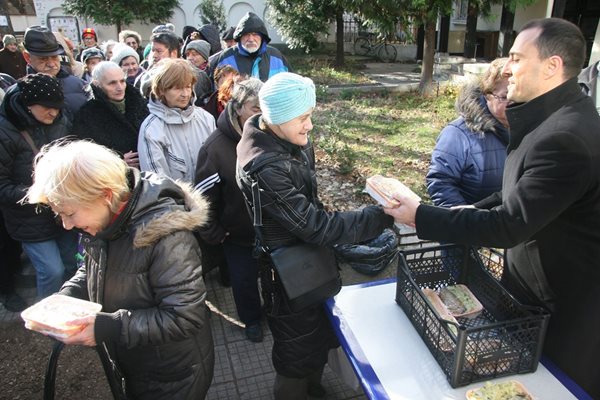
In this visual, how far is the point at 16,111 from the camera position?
121 inches

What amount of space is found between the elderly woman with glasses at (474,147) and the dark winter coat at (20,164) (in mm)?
2629

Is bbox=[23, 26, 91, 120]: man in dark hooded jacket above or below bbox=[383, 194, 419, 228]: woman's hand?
above

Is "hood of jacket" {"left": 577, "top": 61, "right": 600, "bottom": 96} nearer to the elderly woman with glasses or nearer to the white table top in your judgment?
the elderly woman with glasses

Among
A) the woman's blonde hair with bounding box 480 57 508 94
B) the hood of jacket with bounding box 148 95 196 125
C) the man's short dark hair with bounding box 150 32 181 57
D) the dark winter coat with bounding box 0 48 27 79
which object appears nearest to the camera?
the woman's blonde hair with bounding box 480 57 508 94

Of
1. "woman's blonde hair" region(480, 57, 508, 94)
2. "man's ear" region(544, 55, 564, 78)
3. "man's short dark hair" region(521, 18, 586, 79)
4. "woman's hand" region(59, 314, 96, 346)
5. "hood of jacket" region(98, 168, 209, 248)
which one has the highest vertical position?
"man's short dark hair" region(521, 18, 586, 79)

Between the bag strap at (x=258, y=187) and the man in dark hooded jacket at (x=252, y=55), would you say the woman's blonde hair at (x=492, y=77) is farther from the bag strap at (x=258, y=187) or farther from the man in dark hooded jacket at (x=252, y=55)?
the man in dark hooded jacket at (x=252, y=55)

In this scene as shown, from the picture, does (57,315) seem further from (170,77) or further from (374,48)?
(374,48)

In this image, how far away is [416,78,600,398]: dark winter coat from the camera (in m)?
1.57

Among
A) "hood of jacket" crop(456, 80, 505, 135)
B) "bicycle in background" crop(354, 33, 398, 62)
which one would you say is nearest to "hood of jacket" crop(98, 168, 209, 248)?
"hood of jacket" crop(456, 80, 505, 135)

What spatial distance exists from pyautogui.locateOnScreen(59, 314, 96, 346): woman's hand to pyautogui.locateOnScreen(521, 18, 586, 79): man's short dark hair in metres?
1.92

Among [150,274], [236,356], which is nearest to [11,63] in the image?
[236,356]

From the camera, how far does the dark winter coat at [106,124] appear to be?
3.35 m

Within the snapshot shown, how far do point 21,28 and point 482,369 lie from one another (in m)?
27.7

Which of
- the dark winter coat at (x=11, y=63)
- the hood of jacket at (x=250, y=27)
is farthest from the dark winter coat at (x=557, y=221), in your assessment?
the dark winter coat at (x=11, y=63)
